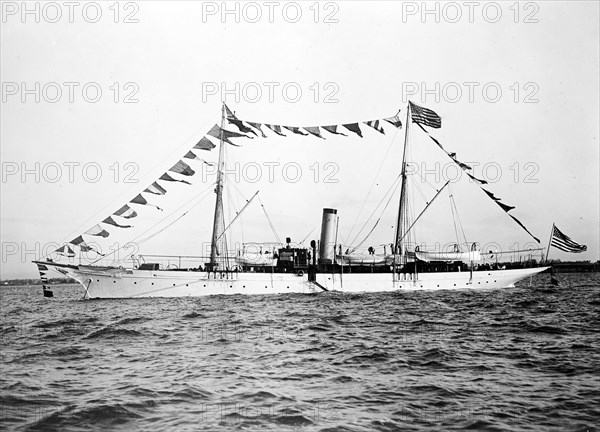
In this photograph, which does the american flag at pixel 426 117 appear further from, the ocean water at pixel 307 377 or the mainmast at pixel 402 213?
the ocean water at pixel 307 377

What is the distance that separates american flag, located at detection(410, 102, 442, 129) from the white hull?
13287mm

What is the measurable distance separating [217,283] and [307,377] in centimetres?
2894

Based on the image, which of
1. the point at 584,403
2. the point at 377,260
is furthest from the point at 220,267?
the point at 584,403

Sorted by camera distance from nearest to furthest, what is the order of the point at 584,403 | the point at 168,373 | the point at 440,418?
the point at 440,418, the point at 584,403, the point at 168,373

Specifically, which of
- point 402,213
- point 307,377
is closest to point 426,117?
point 402,213

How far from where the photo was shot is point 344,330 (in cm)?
1608

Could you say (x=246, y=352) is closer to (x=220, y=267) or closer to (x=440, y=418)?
(x=440, y=418)

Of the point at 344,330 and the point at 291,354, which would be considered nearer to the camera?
the point at 291,354

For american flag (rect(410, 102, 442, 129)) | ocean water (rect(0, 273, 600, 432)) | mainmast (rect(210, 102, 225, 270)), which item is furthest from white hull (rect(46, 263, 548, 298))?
ocean water (rect(0, 273, 600, 432))

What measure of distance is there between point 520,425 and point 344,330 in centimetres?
919

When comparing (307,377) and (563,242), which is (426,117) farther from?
(307,377)

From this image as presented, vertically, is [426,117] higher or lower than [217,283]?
higher

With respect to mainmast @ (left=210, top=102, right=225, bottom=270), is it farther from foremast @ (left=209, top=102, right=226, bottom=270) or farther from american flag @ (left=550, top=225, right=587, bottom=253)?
american flag @ (left=550, top=225, right=587, bottom=253)

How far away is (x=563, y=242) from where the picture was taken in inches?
1597
